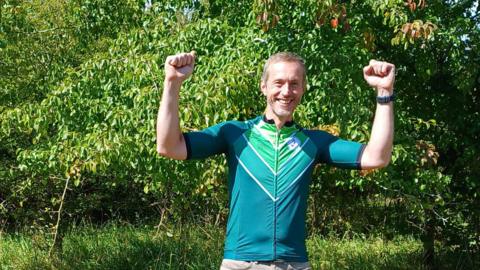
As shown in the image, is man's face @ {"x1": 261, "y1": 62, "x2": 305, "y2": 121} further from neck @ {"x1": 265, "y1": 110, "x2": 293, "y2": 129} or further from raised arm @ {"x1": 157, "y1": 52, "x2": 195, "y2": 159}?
raised arm @ {"x1": 157, "y1": 52, "x2": 195, "y2": 159}

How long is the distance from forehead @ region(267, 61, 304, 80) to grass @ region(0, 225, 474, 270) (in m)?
4.23

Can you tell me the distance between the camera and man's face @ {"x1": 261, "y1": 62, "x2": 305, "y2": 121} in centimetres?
238

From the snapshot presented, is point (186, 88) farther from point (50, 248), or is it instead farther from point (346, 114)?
point (50, 248)

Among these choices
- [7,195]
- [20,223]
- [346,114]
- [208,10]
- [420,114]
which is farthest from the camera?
[20,223]

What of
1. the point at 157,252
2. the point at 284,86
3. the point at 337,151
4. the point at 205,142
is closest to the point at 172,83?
A: the point at 205,142

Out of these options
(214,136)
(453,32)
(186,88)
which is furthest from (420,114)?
(214,136)

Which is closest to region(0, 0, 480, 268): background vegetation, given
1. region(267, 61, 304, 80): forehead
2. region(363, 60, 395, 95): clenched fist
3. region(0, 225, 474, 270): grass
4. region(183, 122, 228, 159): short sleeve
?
region(0, 225, 474, 270): grass

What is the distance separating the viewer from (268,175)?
7.74ft

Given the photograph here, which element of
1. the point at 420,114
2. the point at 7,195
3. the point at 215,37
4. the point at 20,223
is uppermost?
the point at 215,37

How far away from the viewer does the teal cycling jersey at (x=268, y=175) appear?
2322 millimetres

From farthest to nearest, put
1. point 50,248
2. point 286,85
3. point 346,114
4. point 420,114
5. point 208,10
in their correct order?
point 50,248, point 420,114, point 208,10, point 346,114, point 286,85

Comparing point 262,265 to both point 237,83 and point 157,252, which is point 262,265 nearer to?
point 237,83

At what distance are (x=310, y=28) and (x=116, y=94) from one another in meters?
1.53

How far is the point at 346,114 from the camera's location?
4668 millimetres
